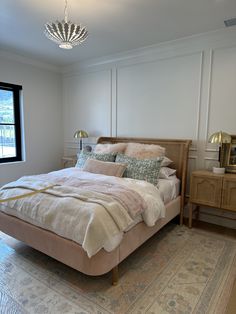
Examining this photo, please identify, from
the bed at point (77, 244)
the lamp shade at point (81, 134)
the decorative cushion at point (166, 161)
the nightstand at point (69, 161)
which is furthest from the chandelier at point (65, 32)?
the nightstand at point (69, 161)

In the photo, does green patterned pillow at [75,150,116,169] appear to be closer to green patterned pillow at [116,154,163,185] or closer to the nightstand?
green patterned pillow at [116,154,163,185]

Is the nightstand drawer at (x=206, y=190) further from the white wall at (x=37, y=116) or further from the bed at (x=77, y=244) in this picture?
the white wall at (x=37, y=116)

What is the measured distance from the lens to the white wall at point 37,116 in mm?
3977

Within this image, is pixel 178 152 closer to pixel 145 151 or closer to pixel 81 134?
pixel 145 151

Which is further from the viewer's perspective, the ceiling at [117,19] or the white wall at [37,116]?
the white wall at [37,116]

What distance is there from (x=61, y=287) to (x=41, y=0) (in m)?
2.85

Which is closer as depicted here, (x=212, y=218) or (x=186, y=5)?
(x=186, y=5)

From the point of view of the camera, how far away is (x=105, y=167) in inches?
115

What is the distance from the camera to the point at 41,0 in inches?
88.3

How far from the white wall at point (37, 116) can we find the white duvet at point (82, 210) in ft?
6.26

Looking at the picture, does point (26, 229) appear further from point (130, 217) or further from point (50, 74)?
point (50, 74)

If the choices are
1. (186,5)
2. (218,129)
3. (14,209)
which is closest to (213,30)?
(186,5)

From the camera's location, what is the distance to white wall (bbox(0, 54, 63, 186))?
13.0ft

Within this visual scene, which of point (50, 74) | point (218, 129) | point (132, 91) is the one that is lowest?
point (218, 129)
